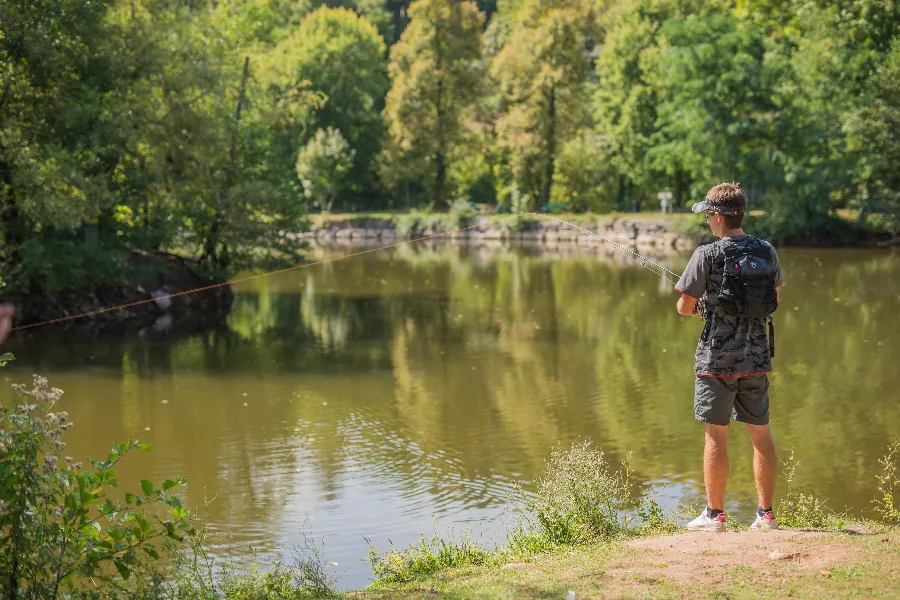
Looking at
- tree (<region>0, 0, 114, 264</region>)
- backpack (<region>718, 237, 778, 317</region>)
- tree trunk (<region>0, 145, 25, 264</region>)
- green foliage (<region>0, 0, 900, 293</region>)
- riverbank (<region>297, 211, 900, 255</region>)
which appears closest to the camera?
backpack (<region>718, 237, 778, 317</region>)

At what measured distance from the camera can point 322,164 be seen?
53406 millimetres

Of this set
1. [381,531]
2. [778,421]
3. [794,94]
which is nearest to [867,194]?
[794,94]

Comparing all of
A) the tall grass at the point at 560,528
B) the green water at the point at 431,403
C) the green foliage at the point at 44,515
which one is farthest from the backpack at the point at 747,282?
the green foliage at the point at 44,515

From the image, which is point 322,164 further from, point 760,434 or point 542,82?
point 760,434

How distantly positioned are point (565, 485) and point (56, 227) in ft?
44.4

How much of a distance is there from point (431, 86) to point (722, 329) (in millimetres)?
48674

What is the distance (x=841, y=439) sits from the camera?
10602 millimetres

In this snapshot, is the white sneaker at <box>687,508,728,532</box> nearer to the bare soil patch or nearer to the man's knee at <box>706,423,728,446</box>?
the bare soil patch

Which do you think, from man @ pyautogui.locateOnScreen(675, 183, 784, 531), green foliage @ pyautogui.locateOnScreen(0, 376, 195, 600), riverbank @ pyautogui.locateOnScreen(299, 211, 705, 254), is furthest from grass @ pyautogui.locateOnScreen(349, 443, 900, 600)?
riverbank @ pyautogui.locateOnScreen(299, 211, 705, 254)

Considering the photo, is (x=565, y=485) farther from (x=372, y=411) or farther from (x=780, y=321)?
(x=780, y=321)

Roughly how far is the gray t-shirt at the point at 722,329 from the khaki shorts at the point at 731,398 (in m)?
0.07

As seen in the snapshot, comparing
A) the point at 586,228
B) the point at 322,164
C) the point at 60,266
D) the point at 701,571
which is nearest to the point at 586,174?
the point at 586,228

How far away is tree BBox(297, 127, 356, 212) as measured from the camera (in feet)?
175

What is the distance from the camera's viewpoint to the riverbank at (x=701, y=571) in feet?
15.7
